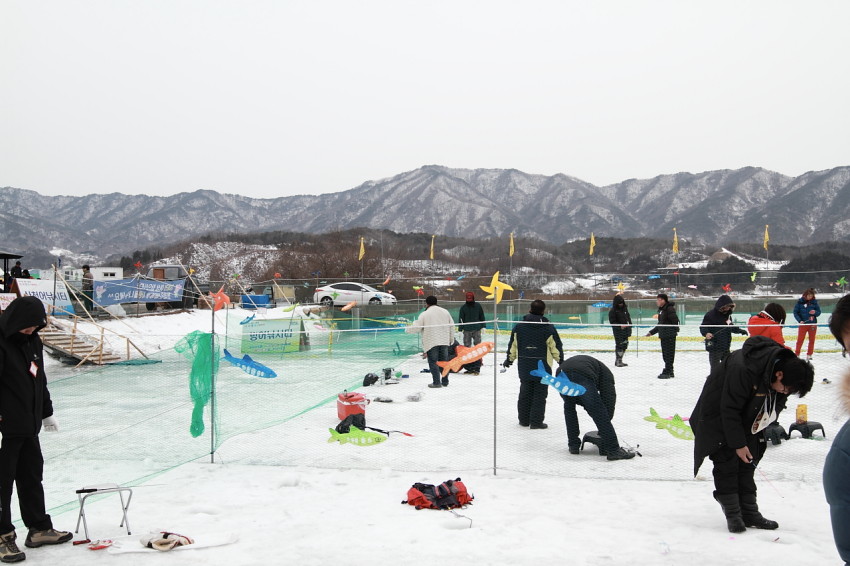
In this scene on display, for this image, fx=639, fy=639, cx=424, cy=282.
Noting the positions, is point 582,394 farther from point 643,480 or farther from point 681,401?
point 681,401

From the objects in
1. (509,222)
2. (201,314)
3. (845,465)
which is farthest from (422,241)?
(509,222)

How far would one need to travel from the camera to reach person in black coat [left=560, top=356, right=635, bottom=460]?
22.5 feet

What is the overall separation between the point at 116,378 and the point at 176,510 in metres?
8.93

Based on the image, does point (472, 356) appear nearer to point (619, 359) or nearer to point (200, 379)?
point (200, 379)

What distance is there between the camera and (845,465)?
1.94m

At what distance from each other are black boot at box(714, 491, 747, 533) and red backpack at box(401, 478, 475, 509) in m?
1.95

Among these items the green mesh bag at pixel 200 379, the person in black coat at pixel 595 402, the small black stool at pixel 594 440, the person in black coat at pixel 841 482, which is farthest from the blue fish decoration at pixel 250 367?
the person in black coat at pixel 841 482

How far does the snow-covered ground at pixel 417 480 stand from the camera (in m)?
4.31

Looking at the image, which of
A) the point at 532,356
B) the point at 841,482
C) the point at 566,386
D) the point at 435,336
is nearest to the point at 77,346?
the point at 435,336

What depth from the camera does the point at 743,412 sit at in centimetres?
440

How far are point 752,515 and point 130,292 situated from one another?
59.3 ft

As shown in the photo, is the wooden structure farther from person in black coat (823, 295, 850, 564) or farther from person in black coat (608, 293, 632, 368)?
person in black coat (823, 295, 850, 564)

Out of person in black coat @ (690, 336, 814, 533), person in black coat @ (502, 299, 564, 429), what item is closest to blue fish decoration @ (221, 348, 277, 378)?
person in black coat @ (502, 299, 564, 429)

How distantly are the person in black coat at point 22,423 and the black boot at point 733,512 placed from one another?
4620 mm
